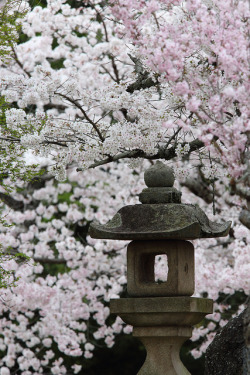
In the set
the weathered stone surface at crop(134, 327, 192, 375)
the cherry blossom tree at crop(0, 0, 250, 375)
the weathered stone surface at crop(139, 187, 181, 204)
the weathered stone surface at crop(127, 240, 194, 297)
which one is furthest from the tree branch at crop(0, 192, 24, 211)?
the weathered stone surface at crop(134, 327, 192, 375)

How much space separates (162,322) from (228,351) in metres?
0.84

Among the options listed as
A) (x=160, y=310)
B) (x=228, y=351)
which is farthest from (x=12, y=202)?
(x=160, y=310)

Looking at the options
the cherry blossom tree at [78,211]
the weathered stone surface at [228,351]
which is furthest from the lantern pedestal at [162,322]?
the cherry blossom tree at [78,211]

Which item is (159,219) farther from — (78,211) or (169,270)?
(78,211)

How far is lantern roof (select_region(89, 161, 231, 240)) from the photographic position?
5824 millimetres

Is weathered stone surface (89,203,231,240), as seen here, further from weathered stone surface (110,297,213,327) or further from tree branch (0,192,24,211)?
tree branch (0,192,24,211)

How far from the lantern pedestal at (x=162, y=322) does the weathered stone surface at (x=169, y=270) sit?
14 cm

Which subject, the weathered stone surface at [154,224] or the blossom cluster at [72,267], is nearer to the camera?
the weathered stone surface at [154,224]

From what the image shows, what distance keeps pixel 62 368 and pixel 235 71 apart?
777 cm

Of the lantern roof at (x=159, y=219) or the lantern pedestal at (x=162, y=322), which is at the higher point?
the lantern roof at (x=159, y=219)

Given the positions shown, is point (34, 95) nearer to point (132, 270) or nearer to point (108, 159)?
point (108, 159)

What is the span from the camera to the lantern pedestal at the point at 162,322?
5.89 meters

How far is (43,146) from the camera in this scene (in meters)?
6.53

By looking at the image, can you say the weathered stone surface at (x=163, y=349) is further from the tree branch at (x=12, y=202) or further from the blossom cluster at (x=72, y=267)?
the tree branch at (x=12, y=202)
